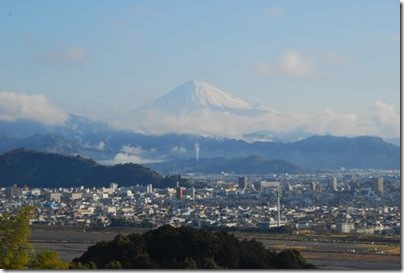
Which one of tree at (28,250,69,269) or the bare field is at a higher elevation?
tree at (28,250,69,269)

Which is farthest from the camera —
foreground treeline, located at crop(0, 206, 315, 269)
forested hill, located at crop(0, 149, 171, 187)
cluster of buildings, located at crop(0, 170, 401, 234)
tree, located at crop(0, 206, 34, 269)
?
forested hill, located at crop(0, 149, 171, 187)

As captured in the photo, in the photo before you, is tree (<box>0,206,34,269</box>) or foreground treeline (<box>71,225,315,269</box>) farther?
foreground treeline (<box>71,225,315,269</box>)

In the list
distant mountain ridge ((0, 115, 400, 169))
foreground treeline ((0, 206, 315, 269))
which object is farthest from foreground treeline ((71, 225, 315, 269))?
distant mountain ridge ((0, 115, 400, 169))

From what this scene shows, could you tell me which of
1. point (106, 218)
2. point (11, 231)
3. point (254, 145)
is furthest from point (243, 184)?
point (11, 231)

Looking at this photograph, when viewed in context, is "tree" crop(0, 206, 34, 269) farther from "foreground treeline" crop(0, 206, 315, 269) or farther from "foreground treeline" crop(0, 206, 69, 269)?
"foreground treeline" crop(0, 206, 315, 269)

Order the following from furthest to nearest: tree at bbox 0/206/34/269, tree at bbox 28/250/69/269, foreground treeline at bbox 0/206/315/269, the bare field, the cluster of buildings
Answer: the cluster of buildings < the bare field < foreground treeline at bbox 0/206/315/269 < tree at bbox 28/250/69/269 < tree at bbox 0/206/34/269

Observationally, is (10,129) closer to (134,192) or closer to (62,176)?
(62,176)

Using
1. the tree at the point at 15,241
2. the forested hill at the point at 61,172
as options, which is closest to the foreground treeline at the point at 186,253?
the tree at the point at 15,241
